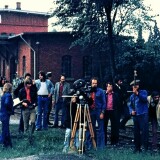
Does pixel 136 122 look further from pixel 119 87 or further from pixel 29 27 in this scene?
pixel 29 27

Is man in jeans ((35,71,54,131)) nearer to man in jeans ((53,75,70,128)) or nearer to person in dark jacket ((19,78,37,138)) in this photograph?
man in jeans ((53,75,70,128))

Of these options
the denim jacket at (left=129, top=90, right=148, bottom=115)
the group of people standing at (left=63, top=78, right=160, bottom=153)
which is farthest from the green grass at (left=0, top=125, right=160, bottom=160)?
the denim jacket at (left=129, top=90, right=148, bottom=115)

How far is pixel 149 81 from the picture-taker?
31.1m

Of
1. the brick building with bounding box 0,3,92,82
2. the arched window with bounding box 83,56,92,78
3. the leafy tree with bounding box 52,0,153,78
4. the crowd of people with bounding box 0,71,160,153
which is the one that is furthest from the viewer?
the arched window with bounding box 83,56,92,78

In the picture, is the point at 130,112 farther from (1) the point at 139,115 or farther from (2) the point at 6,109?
(2) the point at 6,109

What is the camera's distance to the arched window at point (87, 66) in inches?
1528

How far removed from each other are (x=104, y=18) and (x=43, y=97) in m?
15.2

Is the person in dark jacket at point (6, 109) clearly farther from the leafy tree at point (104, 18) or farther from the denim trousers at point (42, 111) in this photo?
the leafy tree at point (104, 18)

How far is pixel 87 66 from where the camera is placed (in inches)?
1538

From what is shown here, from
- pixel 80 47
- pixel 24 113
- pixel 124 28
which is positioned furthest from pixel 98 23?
pixel 24 113

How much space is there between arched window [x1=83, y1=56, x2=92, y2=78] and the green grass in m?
22.9

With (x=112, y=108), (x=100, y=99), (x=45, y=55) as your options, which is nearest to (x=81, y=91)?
(x=100, y=99)

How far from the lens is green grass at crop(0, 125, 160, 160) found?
1074 centimetres

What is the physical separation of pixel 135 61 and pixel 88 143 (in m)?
18.5
